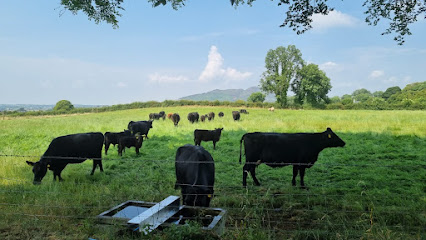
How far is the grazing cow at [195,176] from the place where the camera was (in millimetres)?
4914

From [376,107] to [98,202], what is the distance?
220 feet

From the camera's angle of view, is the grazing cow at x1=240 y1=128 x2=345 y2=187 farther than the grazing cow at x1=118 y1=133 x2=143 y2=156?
No

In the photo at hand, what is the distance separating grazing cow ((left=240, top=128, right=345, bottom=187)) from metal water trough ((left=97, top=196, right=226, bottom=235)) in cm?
362

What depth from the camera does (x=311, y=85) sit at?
69.6 meters

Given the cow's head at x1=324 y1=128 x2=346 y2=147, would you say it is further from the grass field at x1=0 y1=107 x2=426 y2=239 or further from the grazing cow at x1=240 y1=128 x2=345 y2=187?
the grass field at x1=0 y1=107 x2=426 y2=239

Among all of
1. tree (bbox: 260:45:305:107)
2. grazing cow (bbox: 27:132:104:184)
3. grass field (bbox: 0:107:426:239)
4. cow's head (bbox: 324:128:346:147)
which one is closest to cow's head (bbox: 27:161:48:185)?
grazing cow (bbox: 27:132:104:184)

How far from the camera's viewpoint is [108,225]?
15.1 ft

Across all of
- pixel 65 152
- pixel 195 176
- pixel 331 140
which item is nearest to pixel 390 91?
pixel 331 140

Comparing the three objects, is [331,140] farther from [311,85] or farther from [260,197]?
[311,85]

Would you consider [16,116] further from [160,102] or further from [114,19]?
[114,19]

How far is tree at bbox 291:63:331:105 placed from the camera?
70050 mm

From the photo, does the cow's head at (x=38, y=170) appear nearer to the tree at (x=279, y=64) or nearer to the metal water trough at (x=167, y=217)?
the metal water trough at (x=167, y=217)

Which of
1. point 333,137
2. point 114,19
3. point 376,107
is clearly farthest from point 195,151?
point 376,107

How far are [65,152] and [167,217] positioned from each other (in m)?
5.96
